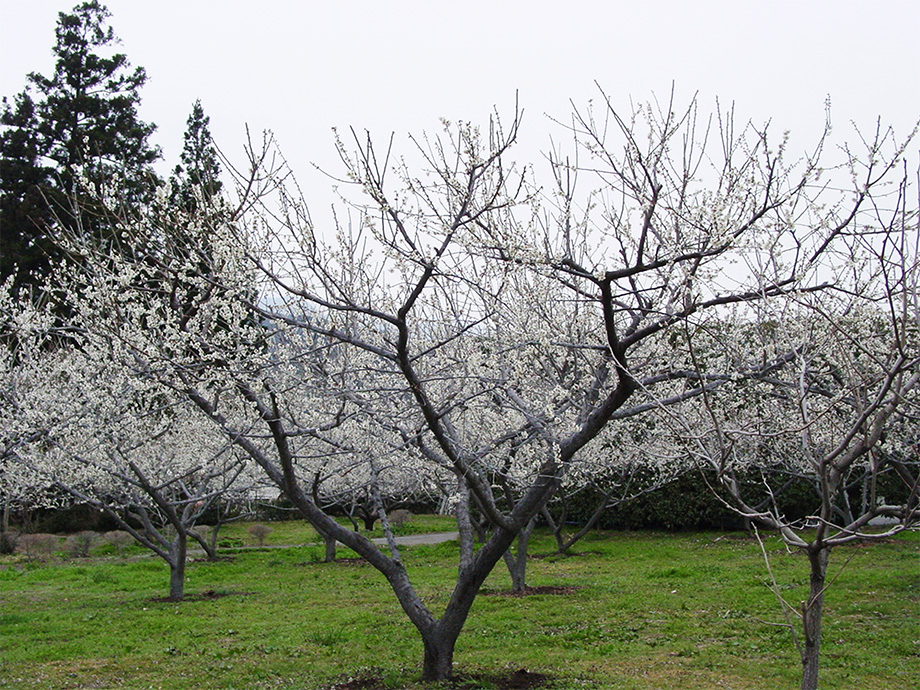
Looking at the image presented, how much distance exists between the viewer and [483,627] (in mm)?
8688

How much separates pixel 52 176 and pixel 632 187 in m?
23.3

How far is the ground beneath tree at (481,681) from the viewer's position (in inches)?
243

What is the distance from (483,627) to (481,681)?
96.3 inches

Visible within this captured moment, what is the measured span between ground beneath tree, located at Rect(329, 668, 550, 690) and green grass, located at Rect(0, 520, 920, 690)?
0.44 ft

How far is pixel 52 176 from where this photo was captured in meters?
23.8

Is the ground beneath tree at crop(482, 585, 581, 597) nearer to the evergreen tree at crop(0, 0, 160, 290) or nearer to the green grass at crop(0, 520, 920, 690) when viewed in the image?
the green grass at crop(0, 520, 920, 690)

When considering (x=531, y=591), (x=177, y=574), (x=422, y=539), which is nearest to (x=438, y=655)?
(x=531, y=591)

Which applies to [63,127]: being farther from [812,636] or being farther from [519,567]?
[812,636]

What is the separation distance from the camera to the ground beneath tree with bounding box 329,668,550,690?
20.2 ft

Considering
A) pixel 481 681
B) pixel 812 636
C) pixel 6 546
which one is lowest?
pixel 481 681

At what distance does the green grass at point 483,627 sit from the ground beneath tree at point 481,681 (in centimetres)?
13

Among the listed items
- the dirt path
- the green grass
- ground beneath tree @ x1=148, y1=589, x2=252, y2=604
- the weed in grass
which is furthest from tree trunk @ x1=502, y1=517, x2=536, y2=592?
the dirt path

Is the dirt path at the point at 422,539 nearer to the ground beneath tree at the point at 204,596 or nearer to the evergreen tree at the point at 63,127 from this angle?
the ground beneath tree at the point at 204,596

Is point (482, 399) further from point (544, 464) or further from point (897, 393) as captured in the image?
point (897, 393)
